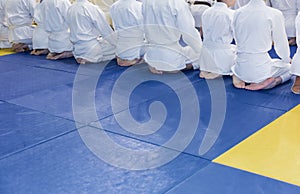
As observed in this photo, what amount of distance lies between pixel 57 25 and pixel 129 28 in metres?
1.46

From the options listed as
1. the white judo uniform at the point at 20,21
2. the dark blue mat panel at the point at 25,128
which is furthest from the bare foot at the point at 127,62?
the white judo uniform at the point at 20,21

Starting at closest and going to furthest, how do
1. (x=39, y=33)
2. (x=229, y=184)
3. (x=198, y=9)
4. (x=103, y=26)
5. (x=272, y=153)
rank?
1. (x=229, y=184)
2. (x=272, y=153)
3. (x=103, y=26)
4. (x=198, y=9)
5. (x=39, y=33)

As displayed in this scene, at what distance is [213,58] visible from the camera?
16.8 ft

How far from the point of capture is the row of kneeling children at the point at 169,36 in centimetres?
461

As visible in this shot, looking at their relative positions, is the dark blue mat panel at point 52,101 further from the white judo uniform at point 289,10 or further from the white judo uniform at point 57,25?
the white judo uniform at point 289,10

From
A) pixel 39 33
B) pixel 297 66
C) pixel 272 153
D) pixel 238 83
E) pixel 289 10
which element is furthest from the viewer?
pixel 39 33

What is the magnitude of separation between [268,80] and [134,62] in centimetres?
215

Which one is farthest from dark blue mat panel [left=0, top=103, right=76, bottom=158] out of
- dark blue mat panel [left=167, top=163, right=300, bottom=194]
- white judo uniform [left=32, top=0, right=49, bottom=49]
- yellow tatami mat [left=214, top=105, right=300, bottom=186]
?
white judo uniform [left=32, top=0, right=49, bottom=49]

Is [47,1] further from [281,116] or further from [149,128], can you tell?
[281,116]

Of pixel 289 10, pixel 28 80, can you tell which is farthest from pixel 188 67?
pixel 289 10

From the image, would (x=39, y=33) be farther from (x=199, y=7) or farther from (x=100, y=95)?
(x=100, y=95)

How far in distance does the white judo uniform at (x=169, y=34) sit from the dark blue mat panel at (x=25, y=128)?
6.03ft

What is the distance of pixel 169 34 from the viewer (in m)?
5.38

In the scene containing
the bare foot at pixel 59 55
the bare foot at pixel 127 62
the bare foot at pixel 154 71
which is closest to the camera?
the bare foot at pixel 154 71
